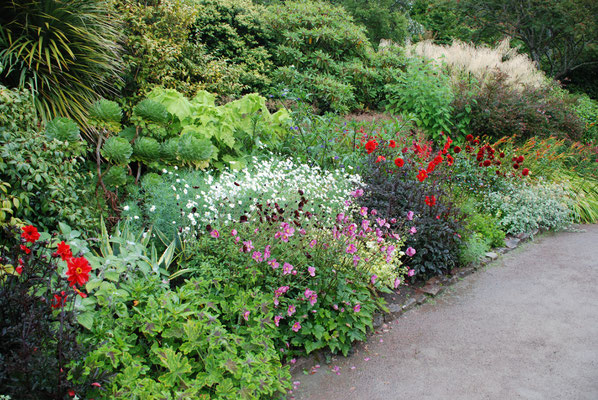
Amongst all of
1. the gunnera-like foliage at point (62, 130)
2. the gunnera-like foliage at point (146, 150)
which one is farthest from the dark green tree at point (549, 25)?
the gunnera-like foliage at point (62, 130)

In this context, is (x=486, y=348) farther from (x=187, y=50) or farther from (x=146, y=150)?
(x=187, y=50)

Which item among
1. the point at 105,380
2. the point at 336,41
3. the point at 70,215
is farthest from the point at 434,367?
the point at 336,41

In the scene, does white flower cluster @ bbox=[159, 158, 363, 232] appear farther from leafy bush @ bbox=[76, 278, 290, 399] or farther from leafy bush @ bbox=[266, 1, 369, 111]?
leafy bush @ bbox=[266, 1, 369, 111]

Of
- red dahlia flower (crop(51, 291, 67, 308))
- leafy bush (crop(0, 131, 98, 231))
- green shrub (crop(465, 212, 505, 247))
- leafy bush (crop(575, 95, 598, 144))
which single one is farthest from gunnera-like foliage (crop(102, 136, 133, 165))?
leafy bush (crop(575, 95, 598, 144))

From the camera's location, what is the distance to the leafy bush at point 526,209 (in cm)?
630

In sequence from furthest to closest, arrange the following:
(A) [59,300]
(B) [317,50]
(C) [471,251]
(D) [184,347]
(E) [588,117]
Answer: (E) [588,117] < (B) [317,50] < (C) [471,251] < (D) [184,347] < (A) [59,300]

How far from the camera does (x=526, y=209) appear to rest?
21.0 ft

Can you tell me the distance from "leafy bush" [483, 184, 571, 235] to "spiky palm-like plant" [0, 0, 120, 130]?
527 cm

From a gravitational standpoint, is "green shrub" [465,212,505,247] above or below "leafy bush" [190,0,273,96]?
below

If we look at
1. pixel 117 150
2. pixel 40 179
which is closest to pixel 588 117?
pixel 117 150

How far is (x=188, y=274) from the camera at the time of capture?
359 centimetres

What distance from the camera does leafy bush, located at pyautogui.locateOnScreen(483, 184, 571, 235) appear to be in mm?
6301

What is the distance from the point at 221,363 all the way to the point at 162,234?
1523 mm

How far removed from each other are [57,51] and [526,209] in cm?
604
